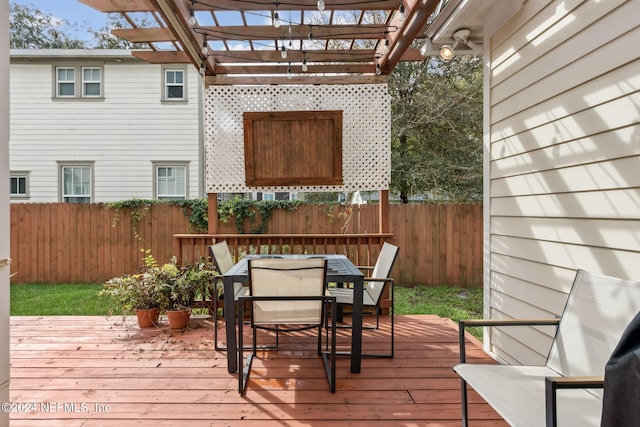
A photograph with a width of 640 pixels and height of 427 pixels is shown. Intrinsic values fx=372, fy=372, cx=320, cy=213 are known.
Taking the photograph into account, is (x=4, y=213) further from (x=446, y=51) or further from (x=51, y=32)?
(x=51, y=32)

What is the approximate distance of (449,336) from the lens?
12.2 feet

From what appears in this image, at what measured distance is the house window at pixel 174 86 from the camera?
8746 mm

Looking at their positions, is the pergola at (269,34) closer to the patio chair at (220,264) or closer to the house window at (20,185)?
the patio chair at (220,264)

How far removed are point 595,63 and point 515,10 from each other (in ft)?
3.22

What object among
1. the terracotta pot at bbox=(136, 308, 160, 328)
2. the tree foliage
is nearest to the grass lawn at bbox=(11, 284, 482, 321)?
the terracotta pot at bbox=(136, 308, 160, 328)

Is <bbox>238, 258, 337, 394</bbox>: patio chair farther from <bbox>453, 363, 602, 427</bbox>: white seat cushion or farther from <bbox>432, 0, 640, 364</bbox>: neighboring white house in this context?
<bbox>432, 0, 640, 364</bbox>: neighboring white house

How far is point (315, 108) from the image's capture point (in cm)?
479

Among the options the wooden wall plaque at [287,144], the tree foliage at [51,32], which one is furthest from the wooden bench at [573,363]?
the tree foliage at [51,32]

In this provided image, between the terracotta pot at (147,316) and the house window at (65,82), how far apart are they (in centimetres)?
722

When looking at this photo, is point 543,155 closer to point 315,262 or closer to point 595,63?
point 595,63

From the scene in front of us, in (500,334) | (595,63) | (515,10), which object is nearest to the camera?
(595,63)

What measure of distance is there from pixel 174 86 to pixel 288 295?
25.6ft

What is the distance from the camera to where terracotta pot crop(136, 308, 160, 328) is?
3.95m

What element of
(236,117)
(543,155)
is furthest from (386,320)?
(236,117)
